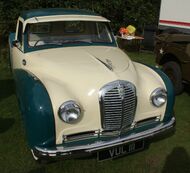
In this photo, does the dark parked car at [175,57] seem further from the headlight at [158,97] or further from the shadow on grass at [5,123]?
the shadow on grass at [5,123]

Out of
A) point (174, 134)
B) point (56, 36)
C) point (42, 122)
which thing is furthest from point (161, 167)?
point (56, 36)

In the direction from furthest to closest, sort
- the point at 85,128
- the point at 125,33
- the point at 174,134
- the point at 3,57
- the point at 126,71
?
the point at 125,33, the point at 3,57, the point at 174,134, the point at 126,71, the point at 85,128

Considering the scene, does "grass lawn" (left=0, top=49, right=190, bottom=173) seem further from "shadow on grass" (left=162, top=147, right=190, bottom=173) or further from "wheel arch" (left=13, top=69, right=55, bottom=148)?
"wheel arch" (left=13, top=69, right=55, bottom=148)

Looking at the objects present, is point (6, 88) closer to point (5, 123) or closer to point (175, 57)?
point (5, 123)

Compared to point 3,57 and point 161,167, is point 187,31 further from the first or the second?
point 161,167

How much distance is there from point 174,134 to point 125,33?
263 inches

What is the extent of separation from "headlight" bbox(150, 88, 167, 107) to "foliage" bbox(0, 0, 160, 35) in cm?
879

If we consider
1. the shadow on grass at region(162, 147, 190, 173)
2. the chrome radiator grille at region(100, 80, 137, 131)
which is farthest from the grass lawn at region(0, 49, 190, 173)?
the chrome radiator grille at region(100, 80, 137, 131)

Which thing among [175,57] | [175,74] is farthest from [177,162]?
[175,57]

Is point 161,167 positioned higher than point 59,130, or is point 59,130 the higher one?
point 59,130

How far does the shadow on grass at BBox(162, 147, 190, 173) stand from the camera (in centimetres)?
400

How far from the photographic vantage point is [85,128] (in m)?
3.56

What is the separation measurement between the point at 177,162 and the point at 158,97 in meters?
0.94

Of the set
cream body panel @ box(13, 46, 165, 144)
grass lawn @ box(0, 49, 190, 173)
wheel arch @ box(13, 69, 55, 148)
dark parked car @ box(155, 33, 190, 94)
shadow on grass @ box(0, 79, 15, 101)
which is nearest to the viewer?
wheel arch @ box(13, 69, 55, 148)
